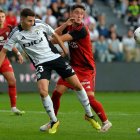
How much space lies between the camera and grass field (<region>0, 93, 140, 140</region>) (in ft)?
38.1

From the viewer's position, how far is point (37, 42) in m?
12.3

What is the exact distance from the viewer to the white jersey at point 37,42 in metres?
12.3

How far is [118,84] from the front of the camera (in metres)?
26.5

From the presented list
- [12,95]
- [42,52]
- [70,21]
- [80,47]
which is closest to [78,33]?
[70,21]

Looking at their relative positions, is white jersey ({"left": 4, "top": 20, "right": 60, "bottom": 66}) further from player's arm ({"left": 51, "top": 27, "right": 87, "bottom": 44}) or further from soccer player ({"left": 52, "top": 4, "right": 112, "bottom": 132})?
soccer player ({"left": 52, "top": 4, "right": 112, "bottom": 132})

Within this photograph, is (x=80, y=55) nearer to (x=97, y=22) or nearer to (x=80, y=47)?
(x=80, y=47)

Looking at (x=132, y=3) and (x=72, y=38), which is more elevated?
(x=72, y=38)

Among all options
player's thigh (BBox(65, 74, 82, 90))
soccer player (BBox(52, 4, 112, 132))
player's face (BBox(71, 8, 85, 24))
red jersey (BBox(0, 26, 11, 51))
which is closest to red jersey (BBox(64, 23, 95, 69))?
soccer player (BBox(52, 4, 112, 132))

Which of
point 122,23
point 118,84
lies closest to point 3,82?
point 118,84

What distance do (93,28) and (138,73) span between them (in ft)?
8.99

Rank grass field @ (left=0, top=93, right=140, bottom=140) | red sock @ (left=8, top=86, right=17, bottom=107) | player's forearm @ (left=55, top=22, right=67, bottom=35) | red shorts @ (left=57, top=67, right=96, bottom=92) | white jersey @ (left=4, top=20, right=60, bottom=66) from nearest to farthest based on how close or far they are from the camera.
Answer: grass field @ (left=0, top=93, right=140, bottom=140) → white jersey @ (left=4, top=20, right=60, bottom=66) → player's forearm @ (left=55, top=22, right=67, bottom=35) → red shorts @ (left=57, top=67, right=96, bottom=92) → red sock @ (left=8, top=86, right=17, bottom=107)

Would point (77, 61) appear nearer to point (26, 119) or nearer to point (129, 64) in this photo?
point (26, 119)

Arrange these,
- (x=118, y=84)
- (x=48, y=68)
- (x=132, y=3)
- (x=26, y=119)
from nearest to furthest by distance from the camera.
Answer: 1. (x=48, y=68)
2. (x=26, y=119)
3. (x=118, y=84)
4. (x=132, y=3)

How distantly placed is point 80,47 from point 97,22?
16.7 m
